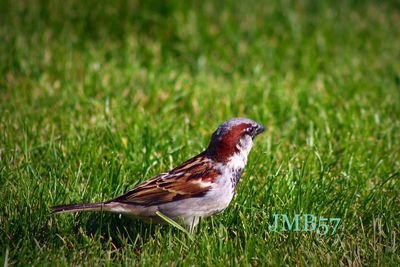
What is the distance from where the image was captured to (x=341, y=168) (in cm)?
512

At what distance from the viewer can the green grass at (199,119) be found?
3.92 metres

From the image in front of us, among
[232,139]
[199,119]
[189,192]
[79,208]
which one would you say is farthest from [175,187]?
[199,119]

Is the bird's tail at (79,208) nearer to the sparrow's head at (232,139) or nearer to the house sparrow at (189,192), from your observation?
the house sparrow at (189,192)

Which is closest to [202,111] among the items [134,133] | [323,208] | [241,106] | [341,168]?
[241,106]

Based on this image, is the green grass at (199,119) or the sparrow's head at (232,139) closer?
the green grass at (199,119)

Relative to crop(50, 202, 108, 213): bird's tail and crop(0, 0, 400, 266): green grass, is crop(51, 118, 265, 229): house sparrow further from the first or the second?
crop(0, 0, 400, 266): green grass

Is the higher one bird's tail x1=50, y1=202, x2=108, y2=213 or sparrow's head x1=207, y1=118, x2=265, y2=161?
sparrow's head x1=207, y1=118, x2=265, y2=161

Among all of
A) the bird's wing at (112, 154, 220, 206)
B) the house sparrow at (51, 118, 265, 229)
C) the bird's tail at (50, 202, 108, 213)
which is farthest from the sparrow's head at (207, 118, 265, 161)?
the bird's tail at (50, 202, 108, 213)

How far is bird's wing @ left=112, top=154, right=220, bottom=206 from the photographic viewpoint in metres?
3.96

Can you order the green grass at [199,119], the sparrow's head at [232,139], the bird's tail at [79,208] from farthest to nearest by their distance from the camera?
1. the sparrow's head at [232,139]
2. the green grass at [199,119]
3. the bird's tail at [79,208]

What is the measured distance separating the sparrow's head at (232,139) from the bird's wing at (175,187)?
0.12 meters

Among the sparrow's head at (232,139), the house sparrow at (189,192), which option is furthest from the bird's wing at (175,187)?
the sparrow's head at (232,139)

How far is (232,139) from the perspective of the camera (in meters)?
4.16

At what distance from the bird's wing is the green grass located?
207 millimetres
